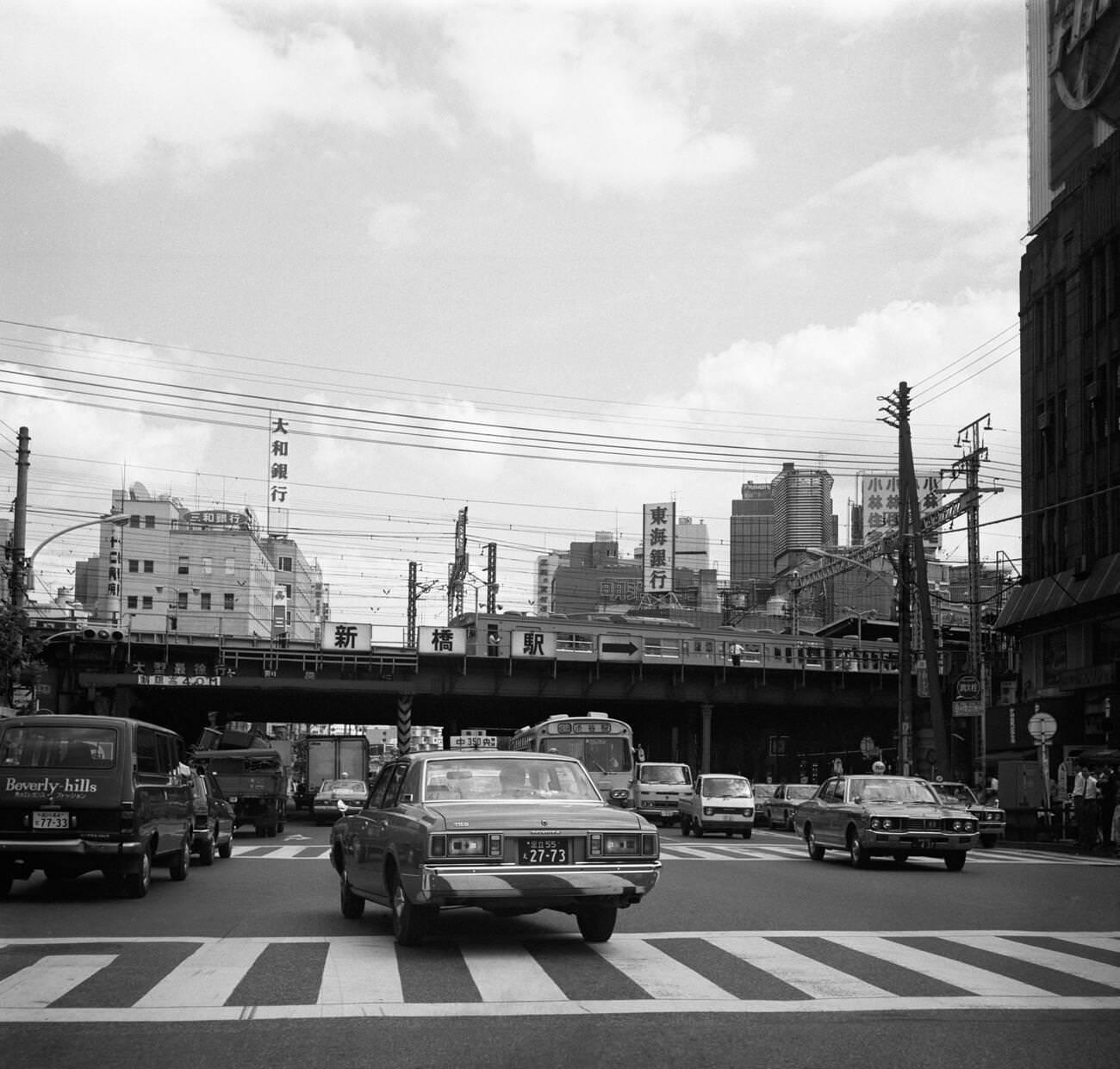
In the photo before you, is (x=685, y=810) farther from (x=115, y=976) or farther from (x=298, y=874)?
(x=115, y=976)

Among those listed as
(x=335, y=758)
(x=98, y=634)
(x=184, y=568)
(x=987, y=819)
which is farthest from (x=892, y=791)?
(x=184, y=568)

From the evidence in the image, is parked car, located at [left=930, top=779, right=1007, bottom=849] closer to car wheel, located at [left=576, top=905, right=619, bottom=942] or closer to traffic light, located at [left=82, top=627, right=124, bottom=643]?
car wheel, located at [left=576, top=905, right=619, bottom=942]

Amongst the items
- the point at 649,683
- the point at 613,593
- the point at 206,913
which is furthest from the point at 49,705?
the point at 613,593

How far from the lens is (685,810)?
41.3 meters

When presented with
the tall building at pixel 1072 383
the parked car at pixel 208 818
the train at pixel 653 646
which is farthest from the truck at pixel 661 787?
the train at pixel 653 646

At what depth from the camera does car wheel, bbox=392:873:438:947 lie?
11867mm

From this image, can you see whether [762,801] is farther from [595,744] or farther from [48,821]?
[48,821]

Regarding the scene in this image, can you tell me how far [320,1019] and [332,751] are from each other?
48.3 meters

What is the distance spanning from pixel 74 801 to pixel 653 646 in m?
56.3

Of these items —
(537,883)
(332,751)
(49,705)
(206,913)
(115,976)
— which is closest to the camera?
(115,976)

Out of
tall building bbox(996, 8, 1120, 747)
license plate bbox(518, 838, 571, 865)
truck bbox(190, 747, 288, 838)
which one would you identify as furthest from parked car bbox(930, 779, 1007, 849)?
license plate bbox(518, 838, 571, 865)

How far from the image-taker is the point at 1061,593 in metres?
47.7

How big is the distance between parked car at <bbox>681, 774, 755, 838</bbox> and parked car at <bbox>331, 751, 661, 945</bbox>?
26.7 m

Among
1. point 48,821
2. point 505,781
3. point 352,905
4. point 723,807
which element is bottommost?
point 723,807
